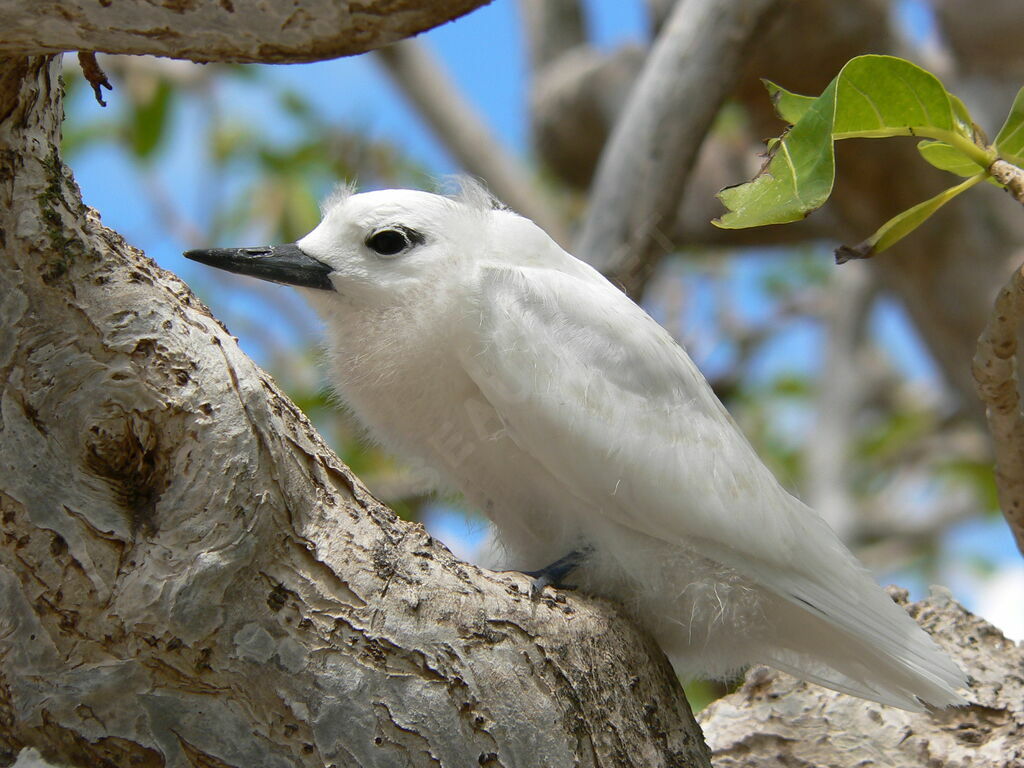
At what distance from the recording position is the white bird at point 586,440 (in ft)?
8.23

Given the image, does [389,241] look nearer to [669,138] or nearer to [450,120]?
[669,138]

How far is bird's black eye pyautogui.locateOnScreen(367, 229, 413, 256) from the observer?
2699 millimetres

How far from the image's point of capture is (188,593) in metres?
1.94

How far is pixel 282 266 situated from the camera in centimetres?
268

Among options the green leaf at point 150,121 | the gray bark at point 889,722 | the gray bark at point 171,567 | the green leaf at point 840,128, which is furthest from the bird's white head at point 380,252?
the green leaf at point 150,121

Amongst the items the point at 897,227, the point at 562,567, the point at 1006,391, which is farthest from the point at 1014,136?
the point at 562,567

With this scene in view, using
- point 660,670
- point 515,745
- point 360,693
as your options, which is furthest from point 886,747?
point 360,693

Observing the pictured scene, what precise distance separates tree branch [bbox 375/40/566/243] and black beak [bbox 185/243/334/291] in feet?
14.1

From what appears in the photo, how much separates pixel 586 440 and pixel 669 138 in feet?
7.07

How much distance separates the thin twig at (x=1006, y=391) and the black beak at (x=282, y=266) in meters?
1.50

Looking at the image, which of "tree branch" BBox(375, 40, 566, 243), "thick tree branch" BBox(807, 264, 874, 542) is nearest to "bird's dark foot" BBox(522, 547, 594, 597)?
"tree branch" BBox(375, 40, 566, 243)

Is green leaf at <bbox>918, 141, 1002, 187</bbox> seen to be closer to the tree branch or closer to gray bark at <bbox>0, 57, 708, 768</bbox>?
gray bark at <bbox>0, 57, 708, 768</bbox>

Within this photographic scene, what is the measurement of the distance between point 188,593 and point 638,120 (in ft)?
10.00

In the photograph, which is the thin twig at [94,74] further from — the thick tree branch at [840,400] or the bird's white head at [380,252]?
the thick tree branch at [840,400]
